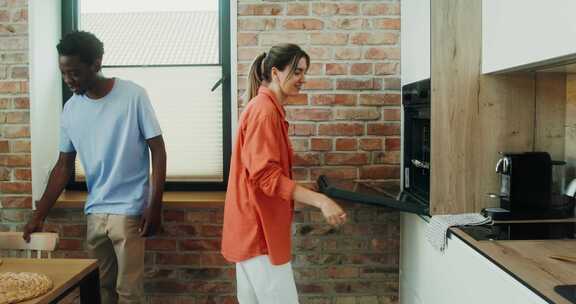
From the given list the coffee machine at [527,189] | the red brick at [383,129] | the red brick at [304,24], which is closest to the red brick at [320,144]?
the red brick at [383,129]

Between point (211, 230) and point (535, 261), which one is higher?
point (535, 261)

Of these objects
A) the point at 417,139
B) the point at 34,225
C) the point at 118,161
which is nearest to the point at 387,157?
the point at 417,139

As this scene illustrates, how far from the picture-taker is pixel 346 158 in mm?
2801

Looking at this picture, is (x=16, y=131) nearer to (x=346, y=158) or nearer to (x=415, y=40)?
(x=346, y=158)

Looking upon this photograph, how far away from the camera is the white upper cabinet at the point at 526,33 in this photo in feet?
4.74

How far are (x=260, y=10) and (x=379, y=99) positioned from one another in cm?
79

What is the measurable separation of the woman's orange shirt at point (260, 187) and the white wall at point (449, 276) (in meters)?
0.61

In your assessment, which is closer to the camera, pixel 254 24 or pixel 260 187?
pixel 260 187

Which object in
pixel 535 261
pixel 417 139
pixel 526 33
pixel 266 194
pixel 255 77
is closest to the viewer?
pixel 535 261

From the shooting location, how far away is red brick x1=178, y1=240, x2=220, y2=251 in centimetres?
286

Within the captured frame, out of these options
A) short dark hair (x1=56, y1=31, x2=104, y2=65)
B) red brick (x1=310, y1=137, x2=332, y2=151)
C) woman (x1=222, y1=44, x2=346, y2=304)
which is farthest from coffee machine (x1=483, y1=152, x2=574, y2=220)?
short dark hair (x1=56, y1=31, x2=104, y2=65)

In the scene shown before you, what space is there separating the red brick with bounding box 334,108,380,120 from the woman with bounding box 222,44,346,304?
688 mm

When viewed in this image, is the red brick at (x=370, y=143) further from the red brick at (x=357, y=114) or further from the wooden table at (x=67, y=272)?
the wooden table at (x=67, y=272)

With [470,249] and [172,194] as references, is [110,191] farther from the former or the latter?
[470,249]
